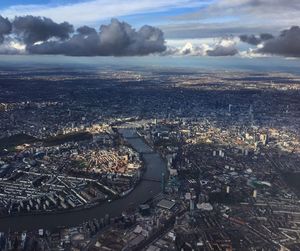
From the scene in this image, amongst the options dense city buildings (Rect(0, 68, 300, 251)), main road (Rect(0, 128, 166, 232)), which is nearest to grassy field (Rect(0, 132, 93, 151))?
dense city buildings (Rect(0, 68, 300, 251))

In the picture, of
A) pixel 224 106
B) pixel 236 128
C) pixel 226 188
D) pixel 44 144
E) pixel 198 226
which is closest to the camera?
pixel 198 226

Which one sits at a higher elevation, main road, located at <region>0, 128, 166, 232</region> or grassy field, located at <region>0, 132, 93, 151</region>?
grassy field, located at <region>0, 132, 93, 151</region>

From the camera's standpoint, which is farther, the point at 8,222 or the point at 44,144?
the point at 44,144

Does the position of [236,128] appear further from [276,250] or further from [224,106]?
[276,250]

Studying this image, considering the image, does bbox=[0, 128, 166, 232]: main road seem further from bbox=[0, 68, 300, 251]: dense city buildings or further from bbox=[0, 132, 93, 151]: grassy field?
bbox=[0, 132, 93, 151]: grassy field

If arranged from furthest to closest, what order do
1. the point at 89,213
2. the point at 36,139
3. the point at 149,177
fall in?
1. the point at 36,139
2. the point at 149,177
3. the point at 89,213

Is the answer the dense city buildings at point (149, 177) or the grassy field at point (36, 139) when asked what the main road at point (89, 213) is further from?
the grassy field at point (36, 139)

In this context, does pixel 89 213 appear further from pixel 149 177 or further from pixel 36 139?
pixel 36 139

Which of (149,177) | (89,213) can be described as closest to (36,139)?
(149,177)

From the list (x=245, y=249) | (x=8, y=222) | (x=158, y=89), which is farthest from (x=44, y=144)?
(x=158, y=89)

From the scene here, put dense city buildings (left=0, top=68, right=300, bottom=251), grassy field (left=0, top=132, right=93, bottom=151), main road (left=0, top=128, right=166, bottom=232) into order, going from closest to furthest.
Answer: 1. dense city buildings (left=0, top=68, right=300, bottom=251)
2. main road (left=0, top=128, right=166, bottom=232)
3. grassy field (left=0, top=132, right=93, bottom=151)

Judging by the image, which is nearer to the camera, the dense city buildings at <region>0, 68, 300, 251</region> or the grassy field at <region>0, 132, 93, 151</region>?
the dense city buildings at <region>0, 68, 300, 251</region>
